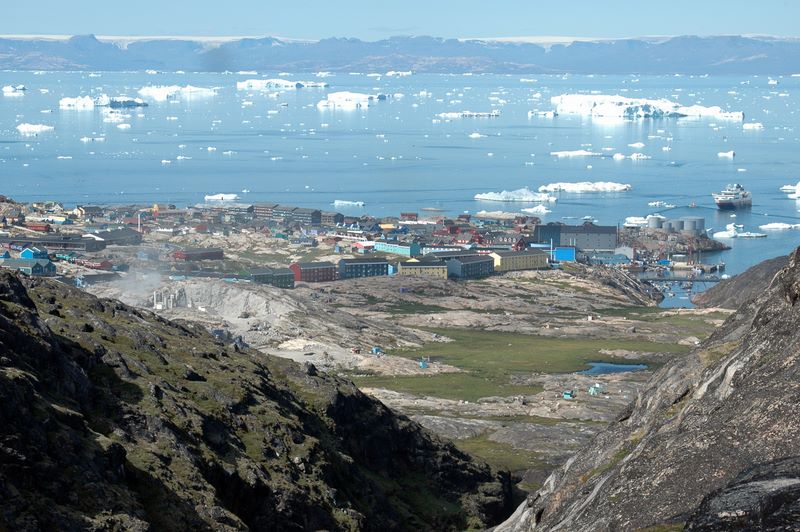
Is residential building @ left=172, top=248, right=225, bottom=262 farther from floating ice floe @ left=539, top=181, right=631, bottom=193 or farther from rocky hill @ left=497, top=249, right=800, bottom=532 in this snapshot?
rocky hill @ left=497, top=249, right=800, bottom=532

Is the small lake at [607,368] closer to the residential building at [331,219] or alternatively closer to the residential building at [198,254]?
the residential building at [198,254]

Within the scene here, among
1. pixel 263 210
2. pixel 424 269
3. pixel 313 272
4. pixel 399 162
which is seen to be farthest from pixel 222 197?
pixel 313 272

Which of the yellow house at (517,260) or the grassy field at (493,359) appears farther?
the yellow house at (517,260)

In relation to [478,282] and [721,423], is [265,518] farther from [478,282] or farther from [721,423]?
[478,282]

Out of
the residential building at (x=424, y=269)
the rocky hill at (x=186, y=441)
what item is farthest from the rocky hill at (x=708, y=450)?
the residential building at (x=424, y=269)

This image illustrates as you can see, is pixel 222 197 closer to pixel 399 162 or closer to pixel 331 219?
pixel 331 219

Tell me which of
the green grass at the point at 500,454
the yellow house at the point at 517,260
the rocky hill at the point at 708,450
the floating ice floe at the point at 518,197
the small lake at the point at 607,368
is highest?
the rocky hill at the point at 708,450

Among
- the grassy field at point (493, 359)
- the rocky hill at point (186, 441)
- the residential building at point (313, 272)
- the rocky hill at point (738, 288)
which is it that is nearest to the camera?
the rocky hill at point (186, 441)

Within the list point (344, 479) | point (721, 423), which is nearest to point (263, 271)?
point (344, 479)
